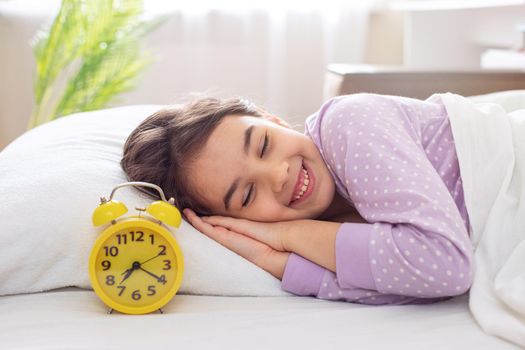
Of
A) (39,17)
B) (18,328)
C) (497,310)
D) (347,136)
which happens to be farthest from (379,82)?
(39,17)

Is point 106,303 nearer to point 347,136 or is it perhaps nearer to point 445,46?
point 347,136

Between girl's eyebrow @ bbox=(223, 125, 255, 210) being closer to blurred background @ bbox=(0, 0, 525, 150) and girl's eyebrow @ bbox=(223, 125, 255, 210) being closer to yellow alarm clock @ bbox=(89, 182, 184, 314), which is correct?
yellow alarm clock @ bbox=(89, 182, 184, 314)

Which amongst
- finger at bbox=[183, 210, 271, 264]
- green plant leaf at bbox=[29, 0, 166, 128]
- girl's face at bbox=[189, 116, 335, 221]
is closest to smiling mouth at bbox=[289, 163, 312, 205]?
girl's face at bbox=[189, 116, 335, 221]

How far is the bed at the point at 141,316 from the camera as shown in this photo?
1.08 metres

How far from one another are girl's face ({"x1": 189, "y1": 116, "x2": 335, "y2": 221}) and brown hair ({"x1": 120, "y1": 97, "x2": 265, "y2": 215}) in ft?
0.06

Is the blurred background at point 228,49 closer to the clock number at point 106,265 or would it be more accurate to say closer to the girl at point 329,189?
the girl at point 329,189

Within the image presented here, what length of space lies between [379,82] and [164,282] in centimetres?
114

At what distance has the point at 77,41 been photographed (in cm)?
309

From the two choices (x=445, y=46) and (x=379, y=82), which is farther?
(x=445, y=46)

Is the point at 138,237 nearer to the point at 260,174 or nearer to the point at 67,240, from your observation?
the point at 67,240

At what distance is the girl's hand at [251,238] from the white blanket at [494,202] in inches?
12.7

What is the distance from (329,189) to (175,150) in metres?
0.29

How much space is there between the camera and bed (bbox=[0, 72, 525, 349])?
1.08 meters

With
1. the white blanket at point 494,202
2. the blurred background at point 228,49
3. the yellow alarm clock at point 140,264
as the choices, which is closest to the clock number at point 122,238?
the yellow alarm clock at point 140,264
